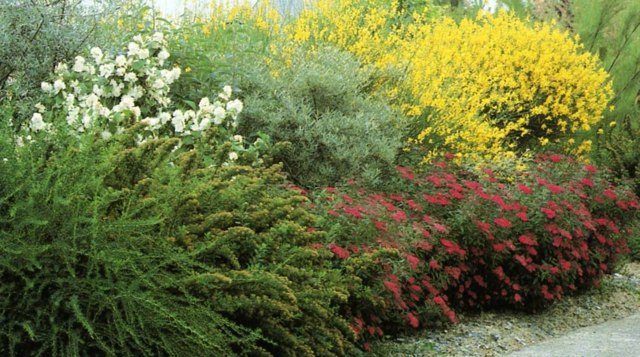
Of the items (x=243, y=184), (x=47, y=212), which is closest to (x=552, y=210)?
(x=243, y=184)

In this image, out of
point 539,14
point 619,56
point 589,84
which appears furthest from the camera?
point 539,14

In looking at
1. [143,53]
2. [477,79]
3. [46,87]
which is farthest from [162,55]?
[477,79]

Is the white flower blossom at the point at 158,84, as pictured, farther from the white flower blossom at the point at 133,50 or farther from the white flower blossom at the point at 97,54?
the white flower blossom at the point at 97,54

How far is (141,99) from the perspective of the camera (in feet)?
21.3

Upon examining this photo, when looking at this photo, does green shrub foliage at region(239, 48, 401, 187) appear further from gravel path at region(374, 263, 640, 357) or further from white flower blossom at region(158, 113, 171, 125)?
gravel path at region(374, 263, 640, 357)

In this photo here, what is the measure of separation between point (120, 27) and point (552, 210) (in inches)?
151

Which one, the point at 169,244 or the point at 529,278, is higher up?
the point at 169,244

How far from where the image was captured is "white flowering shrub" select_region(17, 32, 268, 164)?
581 cm

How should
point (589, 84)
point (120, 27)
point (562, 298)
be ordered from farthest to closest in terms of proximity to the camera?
point (589, 84) < point (120, 27) < point (562, 298)

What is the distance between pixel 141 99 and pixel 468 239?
242 cm

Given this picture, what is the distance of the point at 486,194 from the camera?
255 inches

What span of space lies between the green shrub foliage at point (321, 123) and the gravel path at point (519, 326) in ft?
4.43

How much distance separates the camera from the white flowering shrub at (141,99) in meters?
5.81

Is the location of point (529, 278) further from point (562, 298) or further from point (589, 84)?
point (589, 84)
